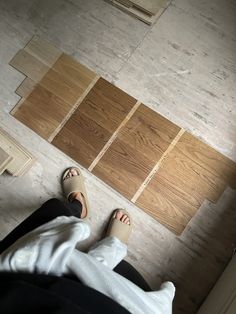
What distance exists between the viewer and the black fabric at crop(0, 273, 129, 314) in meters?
0.71

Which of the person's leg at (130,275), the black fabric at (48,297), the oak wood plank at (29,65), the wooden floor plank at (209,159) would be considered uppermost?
the wooden floor plank at (209,159)

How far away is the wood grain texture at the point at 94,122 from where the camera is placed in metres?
1.76

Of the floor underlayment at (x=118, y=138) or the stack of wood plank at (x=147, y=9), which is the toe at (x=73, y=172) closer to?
the floor underlayment at (x=118, y=138)

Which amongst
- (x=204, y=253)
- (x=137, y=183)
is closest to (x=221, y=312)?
(x=204, y=253)

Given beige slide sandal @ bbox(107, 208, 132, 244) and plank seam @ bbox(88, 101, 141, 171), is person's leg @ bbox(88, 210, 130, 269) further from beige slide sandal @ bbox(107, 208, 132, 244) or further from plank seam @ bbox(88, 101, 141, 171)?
plank seam @ bbox(88, 101, 141, 171)

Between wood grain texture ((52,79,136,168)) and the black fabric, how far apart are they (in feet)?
3.14

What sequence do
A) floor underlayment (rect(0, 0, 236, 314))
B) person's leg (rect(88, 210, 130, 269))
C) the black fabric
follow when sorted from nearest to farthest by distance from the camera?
the black fabric
person's leg (rect(88, 210, 130, 269))
floor underlayment (rect(0, 0, 236, 314))

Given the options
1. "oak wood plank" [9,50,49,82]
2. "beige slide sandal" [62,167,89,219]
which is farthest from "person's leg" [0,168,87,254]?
"oak wood plank" [9,50,49,82]

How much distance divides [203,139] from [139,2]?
824mm

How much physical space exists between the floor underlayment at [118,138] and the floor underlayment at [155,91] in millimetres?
43

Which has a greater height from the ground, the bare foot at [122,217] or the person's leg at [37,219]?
the bare foot at [122,217]

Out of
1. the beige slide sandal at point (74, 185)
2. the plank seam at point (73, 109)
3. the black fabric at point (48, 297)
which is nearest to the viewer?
the black fabric at point (48, 297)

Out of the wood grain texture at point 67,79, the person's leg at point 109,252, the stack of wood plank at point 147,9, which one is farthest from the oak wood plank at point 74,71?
the person's leg at point 109,252

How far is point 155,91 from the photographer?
69.2 inches
